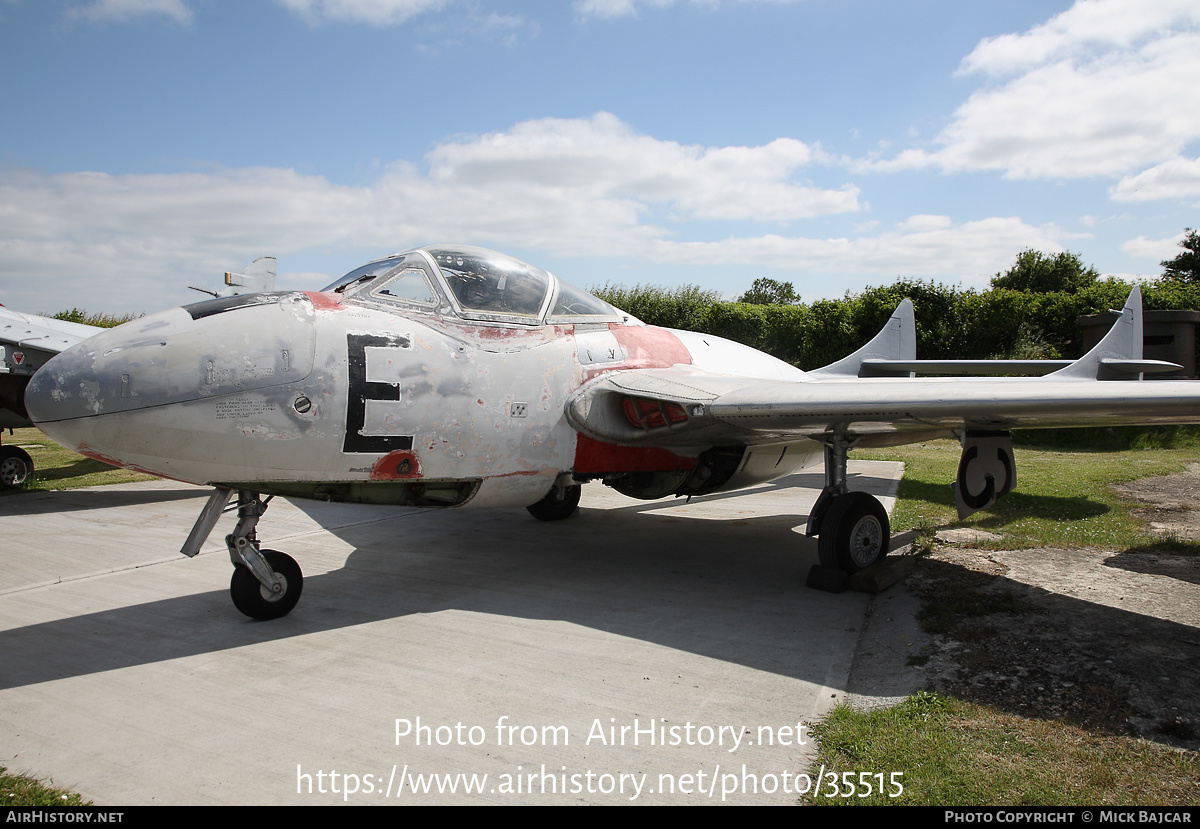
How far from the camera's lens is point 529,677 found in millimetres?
4219

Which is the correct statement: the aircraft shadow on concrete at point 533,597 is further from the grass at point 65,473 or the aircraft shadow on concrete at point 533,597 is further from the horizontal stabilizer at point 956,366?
the grass at point 65,473

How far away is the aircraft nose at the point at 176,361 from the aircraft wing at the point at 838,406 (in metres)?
2.25

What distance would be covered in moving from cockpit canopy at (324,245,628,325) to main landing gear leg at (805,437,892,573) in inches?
109

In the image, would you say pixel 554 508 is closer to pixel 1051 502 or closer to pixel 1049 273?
pixel 1051 502

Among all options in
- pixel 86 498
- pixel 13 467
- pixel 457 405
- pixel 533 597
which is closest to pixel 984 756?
pixel 533 597

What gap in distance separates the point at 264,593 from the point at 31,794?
2.23 metres

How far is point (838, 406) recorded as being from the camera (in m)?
5.21

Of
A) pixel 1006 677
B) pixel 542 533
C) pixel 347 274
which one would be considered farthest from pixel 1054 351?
pixel 347 274

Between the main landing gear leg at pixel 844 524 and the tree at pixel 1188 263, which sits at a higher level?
the tree at pixel 1188 263

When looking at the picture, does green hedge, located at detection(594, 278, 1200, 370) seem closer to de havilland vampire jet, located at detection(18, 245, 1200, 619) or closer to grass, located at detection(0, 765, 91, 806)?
de havilland vampire jet, located at detection(18, 245, 1200, 619)

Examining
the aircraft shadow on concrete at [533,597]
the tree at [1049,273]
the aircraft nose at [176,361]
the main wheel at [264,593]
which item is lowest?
the aircraft shadow on concrete at [533,597]

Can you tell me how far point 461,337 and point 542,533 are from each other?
392cm

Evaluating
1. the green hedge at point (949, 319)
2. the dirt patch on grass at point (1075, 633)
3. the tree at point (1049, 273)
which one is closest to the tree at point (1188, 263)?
the tree at point (1049, 273)

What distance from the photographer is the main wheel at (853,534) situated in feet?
20.6
